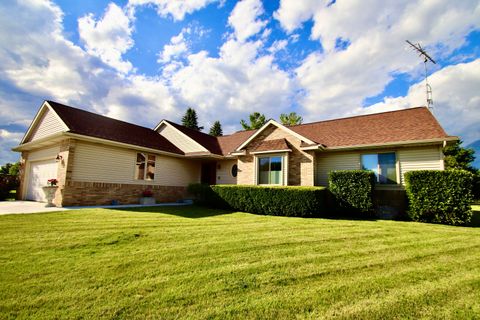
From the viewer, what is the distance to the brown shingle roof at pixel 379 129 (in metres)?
11.0

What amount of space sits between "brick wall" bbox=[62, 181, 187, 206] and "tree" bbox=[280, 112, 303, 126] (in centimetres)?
2848

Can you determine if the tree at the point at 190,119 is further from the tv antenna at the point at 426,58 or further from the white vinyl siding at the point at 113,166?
the tv antenna at the point at 426,58

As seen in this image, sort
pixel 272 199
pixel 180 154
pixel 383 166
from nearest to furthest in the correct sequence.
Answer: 1. pixel 272 199
2. pixel 383 166
3. pixel 180 154

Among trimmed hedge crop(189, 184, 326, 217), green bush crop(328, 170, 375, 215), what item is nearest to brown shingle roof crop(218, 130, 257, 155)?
trimmed hedge crop(189, 184, 326, 217)

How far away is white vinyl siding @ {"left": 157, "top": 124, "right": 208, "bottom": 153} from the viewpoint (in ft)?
54.8

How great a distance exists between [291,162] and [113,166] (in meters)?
10.4

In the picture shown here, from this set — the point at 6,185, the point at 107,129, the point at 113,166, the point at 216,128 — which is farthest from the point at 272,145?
the point at 216,128

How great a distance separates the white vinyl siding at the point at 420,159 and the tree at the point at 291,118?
28.0 meters

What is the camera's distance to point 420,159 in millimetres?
10703

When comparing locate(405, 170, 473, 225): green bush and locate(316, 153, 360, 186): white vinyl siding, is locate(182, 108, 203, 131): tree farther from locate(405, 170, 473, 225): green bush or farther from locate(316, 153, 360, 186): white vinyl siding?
locate(405, 170, 473, 225): green bush

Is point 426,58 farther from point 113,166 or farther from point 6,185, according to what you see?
point 6,185

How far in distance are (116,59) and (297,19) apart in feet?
32.6

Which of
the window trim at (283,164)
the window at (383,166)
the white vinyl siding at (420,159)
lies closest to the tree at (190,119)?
the window trim at (283,164)

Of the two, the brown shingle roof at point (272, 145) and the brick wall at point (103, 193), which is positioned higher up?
the brown shingle roof at point (272, 145)
